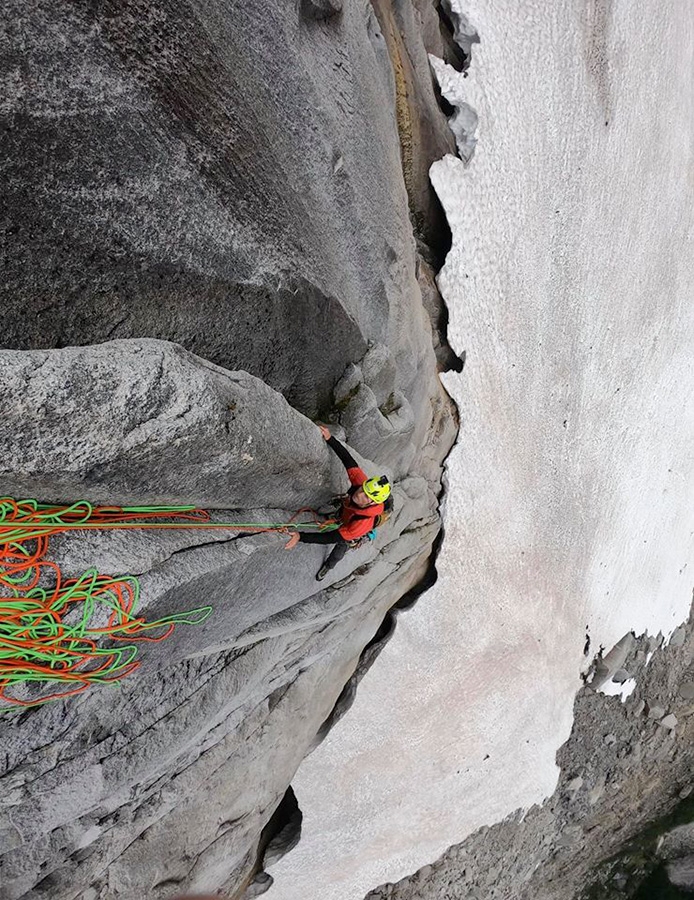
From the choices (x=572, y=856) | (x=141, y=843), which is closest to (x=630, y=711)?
(x=572, y=856)

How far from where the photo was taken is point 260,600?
13.5 ft

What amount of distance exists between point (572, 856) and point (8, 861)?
9457mm

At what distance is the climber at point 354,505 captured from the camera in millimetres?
4059

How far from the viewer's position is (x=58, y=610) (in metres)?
2.87

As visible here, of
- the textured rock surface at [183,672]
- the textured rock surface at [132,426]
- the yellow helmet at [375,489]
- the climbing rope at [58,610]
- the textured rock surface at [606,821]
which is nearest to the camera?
the textured rock surface at [132,426]

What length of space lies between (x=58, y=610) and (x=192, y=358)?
1337 millimetres

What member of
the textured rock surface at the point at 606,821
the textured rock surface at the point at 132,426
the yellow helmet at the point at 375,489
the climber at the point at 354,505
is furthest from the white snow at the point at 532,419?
the textured rock surface at the point at 132,426

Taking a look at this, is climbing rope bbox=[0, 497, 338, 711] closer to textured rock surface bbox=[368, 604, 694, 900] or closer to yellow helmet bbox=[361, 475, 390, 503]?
Result: yellow helmet bbox=[361, 475, 390, 503]

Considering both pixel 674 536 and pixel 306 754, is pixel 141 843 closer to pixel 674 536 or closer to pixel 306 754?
pixel 306 754

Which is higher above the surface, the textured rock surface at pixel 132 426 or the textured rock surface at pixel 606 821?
the textured rock surface at pixel 132 426

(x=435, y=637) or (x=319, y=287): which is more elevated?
(x=319, y=287)

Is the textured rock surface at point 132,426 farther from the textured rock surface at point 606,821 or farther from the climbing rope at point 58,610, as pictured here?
the textured rock surface at point 606,821

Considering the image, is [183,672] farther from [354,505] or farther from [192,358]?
[192,358]

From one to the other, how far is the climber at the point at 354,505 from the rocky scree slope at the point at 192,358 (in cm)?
14
